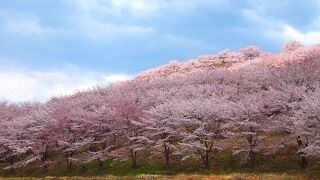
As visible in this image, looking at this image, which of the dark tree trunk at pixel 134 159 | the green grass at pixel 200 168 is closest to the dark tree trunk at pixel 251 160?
the green grass at pixel 200 168

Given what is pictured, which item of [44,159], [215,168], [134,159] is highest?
[44,159]

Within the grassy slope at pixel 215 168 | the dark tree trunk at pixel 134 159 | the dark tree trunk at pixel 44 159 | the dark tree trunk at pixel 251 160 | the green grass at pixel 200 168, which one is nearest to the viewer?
the green grass at pixel 200 168

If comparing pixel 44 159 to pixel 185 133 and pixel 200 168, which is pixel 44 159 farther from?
pixel 200 168

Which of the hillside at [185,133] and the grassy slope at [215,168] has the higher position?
the hillside at [185,133]

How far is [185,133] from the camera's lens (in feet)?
→ 193

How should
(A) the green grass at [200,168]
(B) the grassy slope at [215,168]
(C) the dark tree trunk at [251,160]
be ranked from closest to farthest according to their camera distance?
(A) the green grass at [200,168]
(B) the grassy slope at [215,168]
(C) the dark tree trunk at [251,160]

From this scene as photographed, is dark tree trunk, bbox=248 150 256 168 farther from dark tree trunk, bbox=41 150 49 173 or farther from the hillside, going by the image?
dark tree trunk, bbox=41 150 49 173

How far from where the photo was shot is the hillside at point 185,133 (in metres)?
53.7

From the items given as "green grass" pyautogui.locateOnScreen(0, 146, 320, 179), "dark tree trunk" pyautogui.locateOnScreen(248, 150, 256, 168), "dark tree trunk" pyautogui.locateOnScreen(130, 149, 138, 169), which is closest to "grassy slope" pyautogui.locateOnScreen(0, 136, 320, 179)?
"green grass" pyautogui.locateOnScreen(0, 146, 320, 179)

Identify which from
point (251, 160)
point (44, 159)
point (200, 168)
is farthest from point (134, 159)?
point (44, 159)

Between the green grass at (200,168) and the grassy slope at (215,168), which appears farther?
the grassy slope at (215,168)

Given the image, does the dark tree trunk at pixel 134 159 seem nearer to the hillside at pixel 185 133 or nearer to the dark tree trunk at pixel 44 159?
the hillside at pixel 185 133

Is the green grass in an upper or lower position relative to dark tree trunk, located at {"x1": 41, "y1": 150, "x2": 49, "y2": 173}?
lower

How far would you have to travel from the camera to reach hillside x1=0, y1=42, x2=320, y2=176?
53.7m
